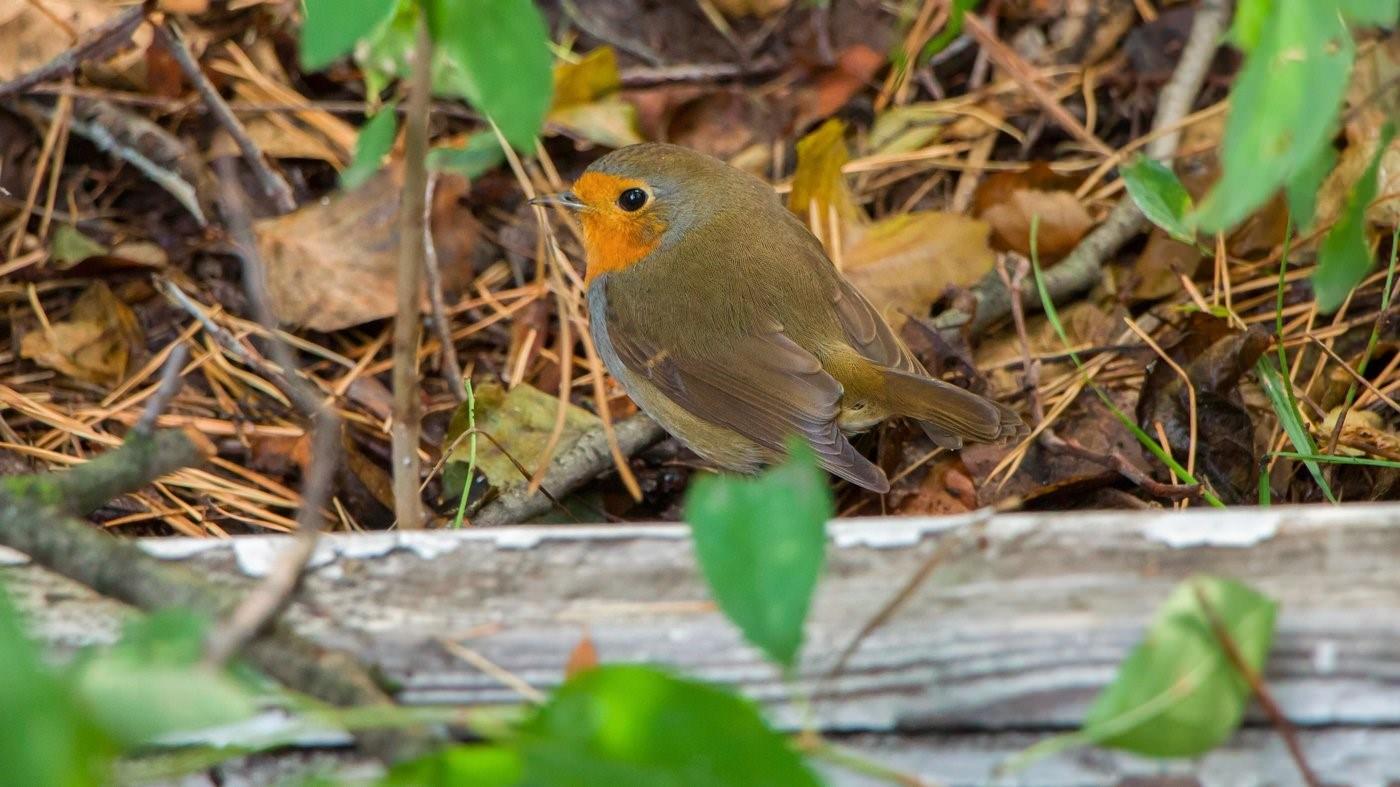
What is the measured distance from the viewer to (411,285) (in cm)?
201

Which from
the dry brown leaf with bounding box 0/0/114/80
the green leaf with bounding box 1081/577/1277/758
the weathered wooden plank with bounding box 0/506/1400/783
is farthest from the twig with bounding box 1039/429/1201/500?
the dry brown leaf with bounding box 0/0/114/80

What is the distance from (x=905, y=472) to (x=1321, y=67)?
7.23ft

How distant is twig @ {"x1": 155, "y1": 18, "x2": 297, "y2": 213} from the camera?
3.52 m

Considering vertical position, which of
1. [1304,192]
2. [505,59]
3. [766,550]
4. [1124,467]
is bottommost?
[1124,467]

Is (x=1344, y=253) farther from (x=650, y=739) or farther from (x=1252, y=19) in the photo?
(x=650, y=739)

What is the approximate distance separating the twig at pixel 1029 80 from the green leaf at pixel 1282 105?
8.74 feet

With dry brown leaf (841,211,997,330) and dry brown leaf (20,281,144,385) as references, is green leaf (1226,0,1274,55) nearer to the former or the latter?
dry brown leaf (841,211,997,330)

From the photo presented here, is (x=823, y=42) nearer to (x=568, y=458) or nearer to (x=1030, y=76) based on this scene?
(x=1030, y=76)

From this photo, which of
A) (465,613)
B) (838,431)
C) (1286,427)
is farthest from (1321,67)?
(838,431)

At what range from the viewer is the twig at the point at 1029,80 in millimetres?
3896

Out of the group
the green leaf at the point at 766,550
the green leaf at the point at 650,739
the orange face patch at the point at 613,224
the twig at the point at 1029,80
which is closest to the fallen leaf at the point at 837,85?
the twig at the point at 1029,80

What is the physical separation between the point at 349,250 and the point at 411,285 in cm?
176

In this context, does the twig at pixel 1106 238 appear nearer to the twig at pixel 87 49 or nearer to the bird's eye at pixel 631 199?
the bird's eye at pixel 631 199

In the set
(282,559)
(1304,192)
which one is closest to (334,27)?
(282,559)
